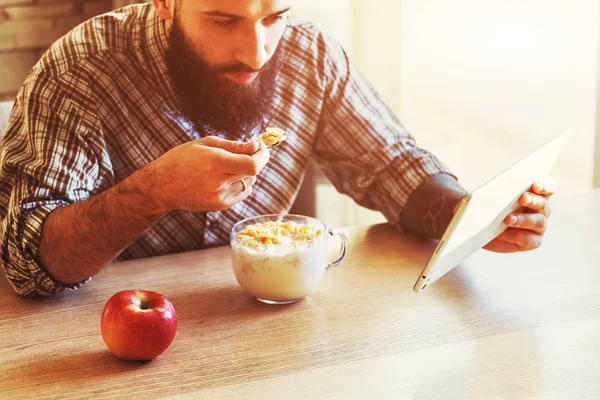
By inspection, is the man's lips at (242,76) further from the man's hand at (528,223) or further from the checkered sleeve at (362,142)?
the man's hand at (528,223)

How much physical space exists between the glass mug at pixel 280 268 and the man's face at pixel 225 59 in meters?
0.35

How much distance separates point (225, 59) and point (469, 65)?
4.12 feet

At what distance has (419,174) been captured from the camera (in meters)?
1.51

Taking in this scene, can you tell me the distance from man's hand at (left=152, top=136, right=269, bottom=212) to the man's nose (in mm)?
273

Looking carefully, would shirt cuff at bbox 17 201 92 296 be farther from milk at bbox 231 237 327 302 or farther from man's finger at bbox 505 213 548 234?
man's finger at bbox 505 213 548 234

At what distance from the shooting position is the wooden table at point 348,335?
0.89m

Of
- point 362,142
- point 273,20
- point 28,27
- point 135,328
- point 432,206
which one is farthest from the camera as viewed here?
point 28,27

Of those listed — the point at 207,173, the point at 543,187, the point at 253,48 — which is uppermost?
the point at 253,48

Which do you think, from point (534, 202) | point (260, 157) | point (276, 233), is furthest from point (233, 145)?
point (534, 202)

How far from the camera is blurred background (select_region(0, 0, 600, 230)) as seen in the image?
2184mm

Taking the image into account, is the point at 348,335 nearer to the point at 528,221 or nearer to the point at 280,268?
the point at 280,268

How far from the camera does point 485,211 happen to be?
1.06m

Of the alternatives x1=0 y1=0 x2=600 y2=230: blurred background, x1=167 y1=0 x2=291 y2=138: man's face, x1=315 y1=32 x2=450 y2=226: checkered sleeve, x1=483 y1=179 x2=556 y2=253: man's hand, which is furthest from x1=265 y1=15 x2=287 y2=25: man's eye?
x1=0 y1=0 x2=600 y2=230: blurred background

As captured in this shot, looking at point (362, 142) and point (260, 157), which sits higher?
point (260, 157)
